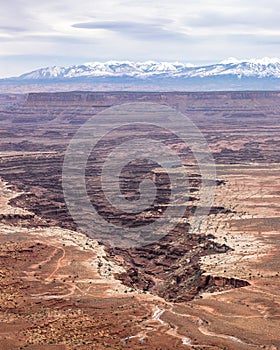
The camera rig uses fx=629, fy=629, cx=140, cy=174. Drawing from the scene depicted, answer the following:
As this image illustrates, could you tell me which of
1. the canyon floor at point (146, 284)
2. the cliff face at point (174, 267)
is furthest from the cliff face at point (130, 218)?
the canyon floor at point (146, 284)

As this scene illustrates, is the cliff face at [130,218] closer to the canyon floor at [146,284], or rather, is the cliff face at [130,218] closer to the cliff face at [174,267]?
the cliff face at [174,267]

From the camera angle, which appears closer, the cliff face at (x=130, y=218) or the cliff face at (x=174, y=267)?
the cliff face at (x=174, y=267)

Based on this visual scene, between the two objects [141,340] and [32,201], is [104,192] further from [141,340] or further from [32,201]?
[141,340]

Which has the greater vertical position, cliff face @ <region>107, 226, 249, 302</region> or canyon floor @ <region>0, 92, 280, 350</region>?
canyon floor @ <region>0, 92, 280, 350</region>

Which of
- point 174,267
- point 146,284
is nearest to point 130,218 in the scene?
point 174,267

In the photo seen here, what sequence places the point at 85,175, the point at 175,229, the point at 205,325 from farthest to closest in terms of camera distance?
1. the point at 85,175
2. the point at 175,229
3. the point at 205,325

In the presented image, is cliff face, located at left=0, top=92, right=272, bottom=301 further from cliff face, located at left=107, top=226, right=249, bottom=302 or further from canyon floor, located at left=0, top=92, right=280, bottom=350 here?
canyon floor, located at left=0, top=92, right=280, bottom=350

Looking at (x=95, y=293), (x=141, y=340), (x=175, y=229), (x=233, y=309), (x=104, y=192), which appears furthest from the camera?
(x=104, y=192)

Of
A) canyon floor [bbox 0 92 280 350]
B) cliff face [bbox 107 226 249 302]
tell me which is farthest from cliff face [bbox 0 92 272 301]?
canyon floor [bbox 0 92 280 350]

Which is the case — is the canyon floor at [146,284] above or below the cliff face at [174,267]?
above

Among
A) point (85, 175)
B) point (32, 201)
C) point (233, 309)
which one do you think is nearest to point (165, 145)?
point (85, 175)

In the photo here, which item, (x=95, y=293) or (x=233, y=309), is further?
(x=95, y=293)
